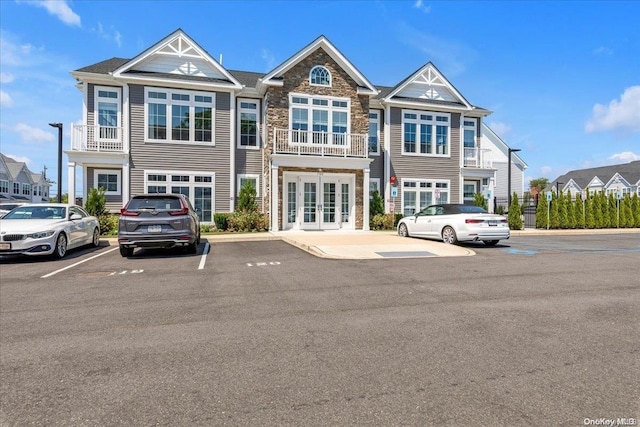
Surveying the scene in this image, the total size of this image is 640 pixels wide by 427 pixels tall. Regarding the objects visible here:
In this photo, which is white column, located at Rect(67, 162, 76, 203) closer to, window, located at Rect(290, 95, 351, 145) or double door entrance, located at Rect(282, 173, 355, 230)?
double door entrance, located at Rect(282, 173, 355, 230)

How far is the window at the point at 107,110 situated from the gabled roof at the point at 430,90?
13.7 m

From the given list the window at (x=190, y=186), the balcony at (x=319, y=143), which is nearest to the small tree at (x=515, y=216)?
the balcony at (x=319, y=143)

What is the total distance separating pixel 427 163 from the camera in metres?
22.5

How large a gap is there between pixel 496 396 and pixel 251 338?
2.48 metres

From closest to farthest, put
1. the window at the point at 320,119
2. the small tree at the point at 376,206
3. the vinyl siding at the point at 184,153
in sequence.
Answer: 1. the vinyl siding at the point at 184,153
2. the window at the point at 320,119
3. the small tree at the point at 376,206

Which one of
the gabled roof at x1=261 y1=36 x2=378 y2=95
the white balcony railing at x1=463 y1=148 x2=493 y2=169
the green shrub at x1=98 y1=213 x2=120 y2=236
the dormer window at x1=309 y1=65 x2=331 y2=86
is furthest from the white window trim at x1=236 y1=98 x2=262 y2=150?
the white balcony railing at x1=463 y1=148 x2=493 y2=169

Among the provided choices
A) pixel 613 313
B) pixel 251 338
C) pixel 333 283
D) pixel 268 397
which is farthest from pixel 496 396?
pixel 333 283

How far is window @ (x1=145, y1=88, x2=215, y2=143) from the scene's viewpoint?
18578 millimetres

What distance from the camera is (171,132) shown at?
1886cm

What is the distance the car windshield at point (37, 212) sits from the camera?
37.8 ft

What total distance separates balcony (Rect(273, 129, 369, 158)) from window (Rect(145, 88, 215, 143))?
3.59 m

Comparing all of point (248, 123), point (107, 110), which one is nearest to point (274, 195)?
point (248, 123)

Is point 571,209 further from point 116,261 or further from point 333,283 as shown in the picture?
point 116,261

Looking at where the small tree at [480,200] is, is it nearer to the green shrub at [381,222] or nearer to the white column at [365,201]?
the green shrub at [381,222]
